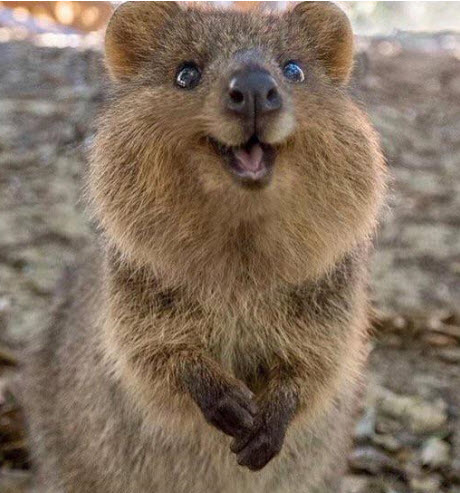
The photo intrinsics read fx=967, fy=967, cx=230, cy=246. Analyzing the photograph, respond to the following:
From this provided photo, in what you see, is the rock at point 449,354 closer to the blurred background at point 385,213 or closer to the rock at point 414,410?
the blurred background at point 385,213

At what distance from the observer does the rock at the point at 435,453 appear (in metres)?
6.07

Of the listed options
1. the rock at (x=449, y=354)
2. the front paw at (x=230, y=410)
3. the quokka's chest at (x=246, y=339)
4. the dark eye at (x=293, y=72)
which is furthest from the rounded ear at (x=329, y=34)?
the rock at (x=449, y=354)

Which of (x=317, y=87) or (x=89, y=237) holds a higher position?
(x=317, y=87)

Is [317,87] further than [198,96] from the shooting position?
Yes

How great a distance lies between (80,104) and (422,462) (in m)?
4.94

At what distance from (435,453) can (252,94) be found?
3.24 meters

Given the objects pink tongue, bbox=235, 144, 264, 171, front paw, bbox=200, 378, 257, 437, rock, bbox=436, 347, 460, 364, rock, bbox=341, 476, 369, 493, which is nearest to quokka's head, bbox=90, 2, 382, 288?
pink tongue, bbox=235, 144, 264, 171

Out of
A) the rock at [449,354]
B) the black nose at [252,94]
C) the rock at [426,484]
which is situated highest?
the black nose at [252,94]

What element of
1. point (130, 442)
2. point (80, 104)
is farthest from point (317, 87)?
point (80, 104)

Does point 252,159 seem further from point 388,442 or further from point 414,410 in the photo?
point 414,410

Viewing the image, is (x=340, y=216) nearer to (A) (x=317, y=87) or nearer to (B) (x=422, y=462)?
(A) (x=317, y=87)

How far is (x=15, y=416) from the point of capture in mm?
6238

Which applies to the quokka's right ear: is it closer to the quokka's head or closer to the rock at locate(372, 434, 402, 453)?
the quokka's head

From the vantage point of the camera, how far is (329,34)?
4.93m
